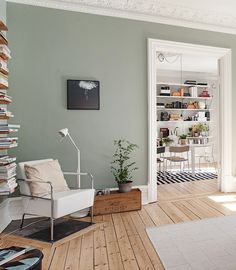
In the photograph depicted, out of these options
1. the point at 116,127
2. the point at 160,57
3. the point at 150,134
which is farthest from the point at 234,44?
the point at 116,127

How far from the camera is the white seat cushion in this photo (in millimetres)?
2434

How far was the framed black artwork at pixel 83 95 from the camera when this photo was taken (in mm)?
3270

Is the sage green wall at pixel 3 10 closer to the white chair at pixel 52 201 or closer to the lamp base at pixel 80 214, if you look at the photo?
the white chair at pixel 52 201

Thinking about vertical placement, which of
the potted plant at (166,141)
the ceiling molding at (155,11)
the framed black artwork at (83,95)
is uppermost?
the ceiling molding at (155,11)

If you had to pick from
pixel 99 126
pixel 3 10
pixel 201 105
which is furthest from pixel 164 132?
pixel 3 10

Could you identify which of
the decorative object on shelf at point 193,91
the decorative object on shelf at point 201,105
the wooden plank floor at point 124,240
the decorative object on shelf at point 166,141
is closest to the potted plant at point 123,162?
the wooden plank floor at point 124,240

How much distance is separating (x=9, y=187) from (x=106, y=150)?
1.47 metres

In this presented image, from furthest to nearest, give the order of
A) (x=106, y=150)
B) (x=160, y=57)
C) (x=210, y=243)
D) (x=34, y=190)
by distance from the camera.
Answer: (x=160, y=57) → (x=106, y=150) → (x=34, y=190) → (x=210, y=243)

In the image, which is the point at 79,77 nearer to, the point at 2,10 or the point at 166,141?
the point at 2,10

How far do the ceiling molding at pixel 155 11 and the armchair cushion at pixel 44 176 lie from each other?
7.36 feet

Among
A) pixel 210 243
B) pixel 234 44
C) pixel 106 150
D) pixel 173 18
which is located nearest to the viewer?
pixel 210 243

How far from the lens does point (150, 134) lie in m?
3.60

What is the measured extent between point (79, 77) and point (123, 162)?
4.71ft

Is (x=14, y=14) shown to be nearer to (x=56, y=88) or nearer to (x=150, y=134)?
(x=56, y=88)
